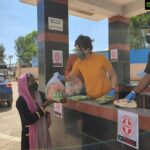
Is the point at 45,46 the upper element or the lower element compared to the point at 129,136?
upper

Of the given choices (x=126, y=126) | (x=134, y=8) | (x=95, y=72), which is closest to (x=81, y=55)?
(x=95, y=72)

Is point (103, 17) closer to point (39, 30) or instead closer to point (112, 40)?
point (112, 40)

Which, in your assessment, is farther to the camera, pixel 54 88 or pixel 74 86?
pixel 74 86

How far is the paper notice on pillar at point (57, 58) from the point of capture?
545cm

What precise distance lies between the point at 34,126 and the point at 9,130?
13.6ft

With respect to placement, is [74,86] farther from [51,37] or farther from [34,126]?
[51,37]

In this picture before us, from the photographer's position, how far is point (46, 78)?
5.35 meters

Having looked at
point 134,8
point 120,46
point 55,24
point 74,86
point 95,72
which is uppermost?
point 134,8

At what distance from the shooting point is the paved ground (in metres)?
5.78

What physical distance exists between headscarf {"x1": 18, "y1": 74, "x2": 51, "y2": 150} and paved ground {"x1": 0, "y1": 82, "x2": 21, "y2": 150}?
2235 millimetres

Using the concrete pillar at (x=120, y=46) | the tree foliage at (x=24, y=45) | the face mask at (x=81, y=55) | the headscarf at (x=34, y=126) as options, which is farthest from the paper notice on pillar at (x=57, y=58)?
the tree foliage at (x=24, y=45)

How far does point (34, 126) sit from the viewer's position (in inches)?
133

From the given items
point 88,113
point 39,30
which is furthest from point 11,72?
point 88,113

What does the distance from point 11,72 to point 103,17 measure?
3226 centimetres
